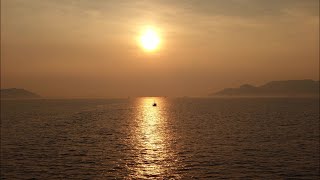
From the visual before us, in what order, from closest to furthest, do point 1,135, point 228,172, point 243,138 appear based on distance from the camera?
point 228,172
point 243,138
point 1,135

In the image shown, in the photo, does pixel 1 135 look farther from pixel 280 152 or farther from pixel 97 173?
pixel 280 152

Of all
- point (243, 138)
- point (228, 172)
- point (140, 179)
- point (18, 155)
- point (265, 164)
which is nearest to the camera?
point (140, 179)

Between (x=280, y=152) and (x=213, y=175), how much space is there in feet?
82.5

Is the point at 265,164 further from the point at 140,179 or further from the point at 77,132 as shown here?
the point at 77,132

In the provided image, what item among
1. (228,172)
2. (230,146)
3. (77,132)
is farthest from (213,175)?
(77,132)

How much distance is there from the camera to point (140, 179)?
51.8m

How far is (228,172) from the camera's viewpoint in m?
55.4

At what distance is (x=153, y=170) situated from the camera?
57.4 metres

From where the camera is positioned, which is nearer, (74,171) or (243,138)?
(74,171)

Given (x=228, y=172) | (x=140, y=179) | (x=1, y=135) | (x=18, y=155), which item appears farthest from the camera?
(x=1, y=135)

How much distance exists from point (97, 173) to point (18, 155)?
2377 cm

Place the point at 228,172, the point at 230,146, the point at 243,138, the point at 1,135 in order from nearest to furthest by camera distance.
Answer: the point at 228,172 < the point at 230,146 < the point at 243,138 < the point at 1,135

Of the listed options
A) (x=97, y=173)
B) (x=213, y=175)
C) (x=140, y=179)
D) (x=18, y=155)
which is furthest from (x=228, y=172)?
(x=18, y=155)

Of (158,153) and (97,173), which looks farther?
(158,153)
